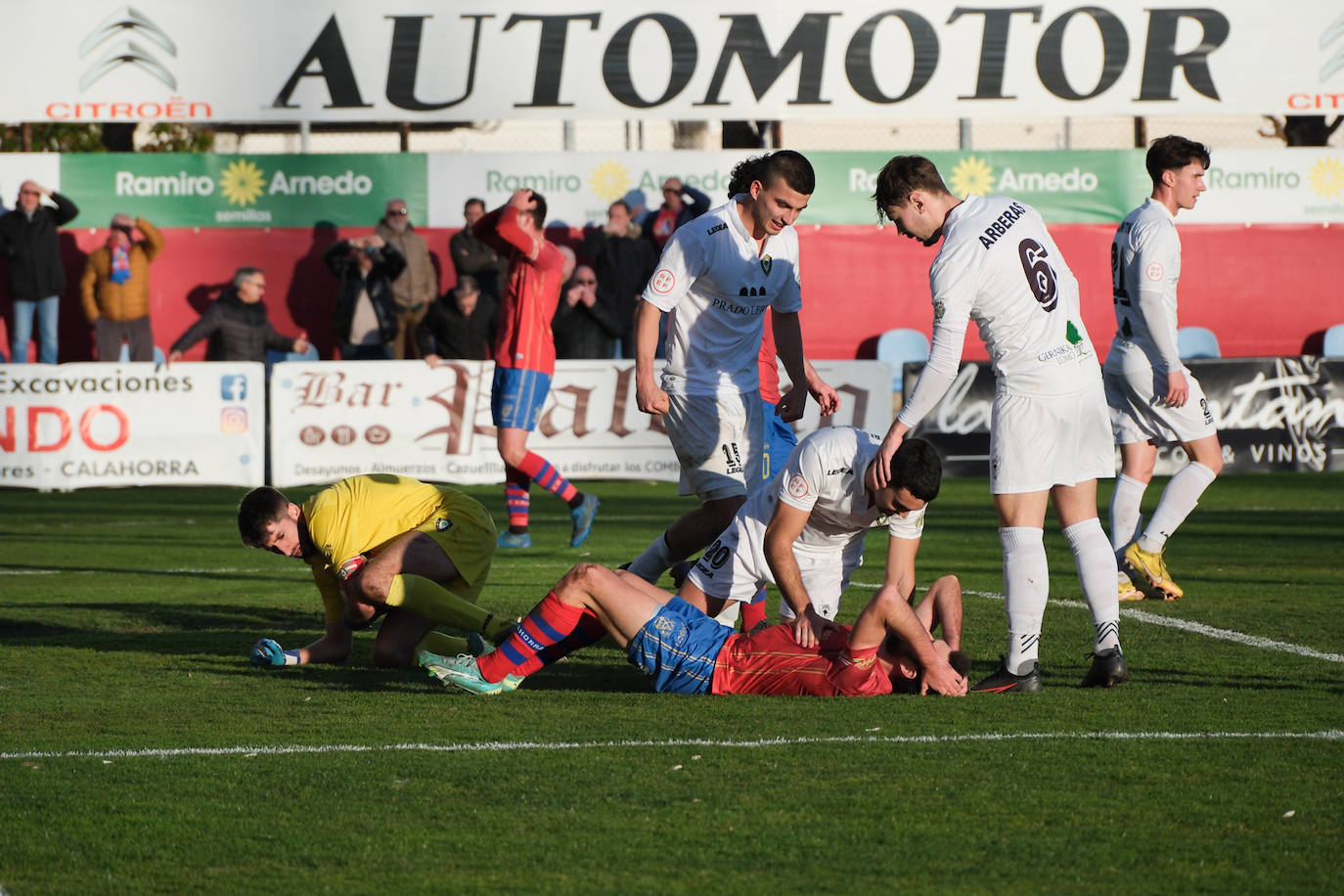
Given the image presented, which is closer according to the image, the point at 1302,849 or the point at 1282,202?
the point at 1302,849

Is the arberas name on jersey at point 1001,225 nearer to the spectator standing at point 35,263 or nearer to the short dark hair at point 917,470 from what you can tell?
the short dark hair at point 917,470

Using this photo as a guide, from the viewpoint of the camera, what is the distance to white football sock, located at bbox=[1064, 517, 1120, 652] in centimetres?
643

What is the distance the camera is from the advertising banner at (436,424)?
16.6 metres

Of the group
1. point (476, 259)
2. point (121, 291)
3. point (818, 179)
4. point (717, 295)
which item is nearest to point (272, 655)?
point (717, 295)

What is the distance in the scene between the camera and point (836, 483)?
20.6ft

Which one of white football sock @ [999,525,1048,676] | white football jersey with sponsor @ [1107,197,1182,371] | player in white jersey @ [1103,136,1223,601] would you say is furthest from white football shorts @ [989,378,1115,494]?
white football jersey with sponsor @ [1107,197,1182,371]

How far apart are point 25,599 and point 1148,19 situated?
56.1 ft

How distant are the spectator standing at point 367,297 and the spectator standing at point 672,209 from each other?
3010mm

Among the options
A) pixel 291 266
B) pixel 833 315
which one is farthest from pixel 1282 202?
pixel 291 266

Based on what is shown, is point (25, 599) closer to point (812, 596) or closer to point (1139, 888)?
point (812, 596)

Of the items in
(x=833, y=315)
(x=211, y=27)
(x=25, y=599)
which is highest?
(x=211, y=27)

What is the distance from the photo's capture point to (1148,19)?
2194cm

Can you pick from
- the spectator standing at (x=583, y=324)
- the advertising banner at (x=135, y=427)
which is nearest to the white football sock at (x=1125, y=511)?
the advertising banner at (x=135, y=427)

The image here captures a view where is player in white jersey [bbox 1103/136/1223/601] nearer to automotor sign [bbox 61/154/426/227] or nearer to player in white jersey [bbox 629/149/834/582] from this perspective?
player in white jersey [bbox 629/149/834/582]
